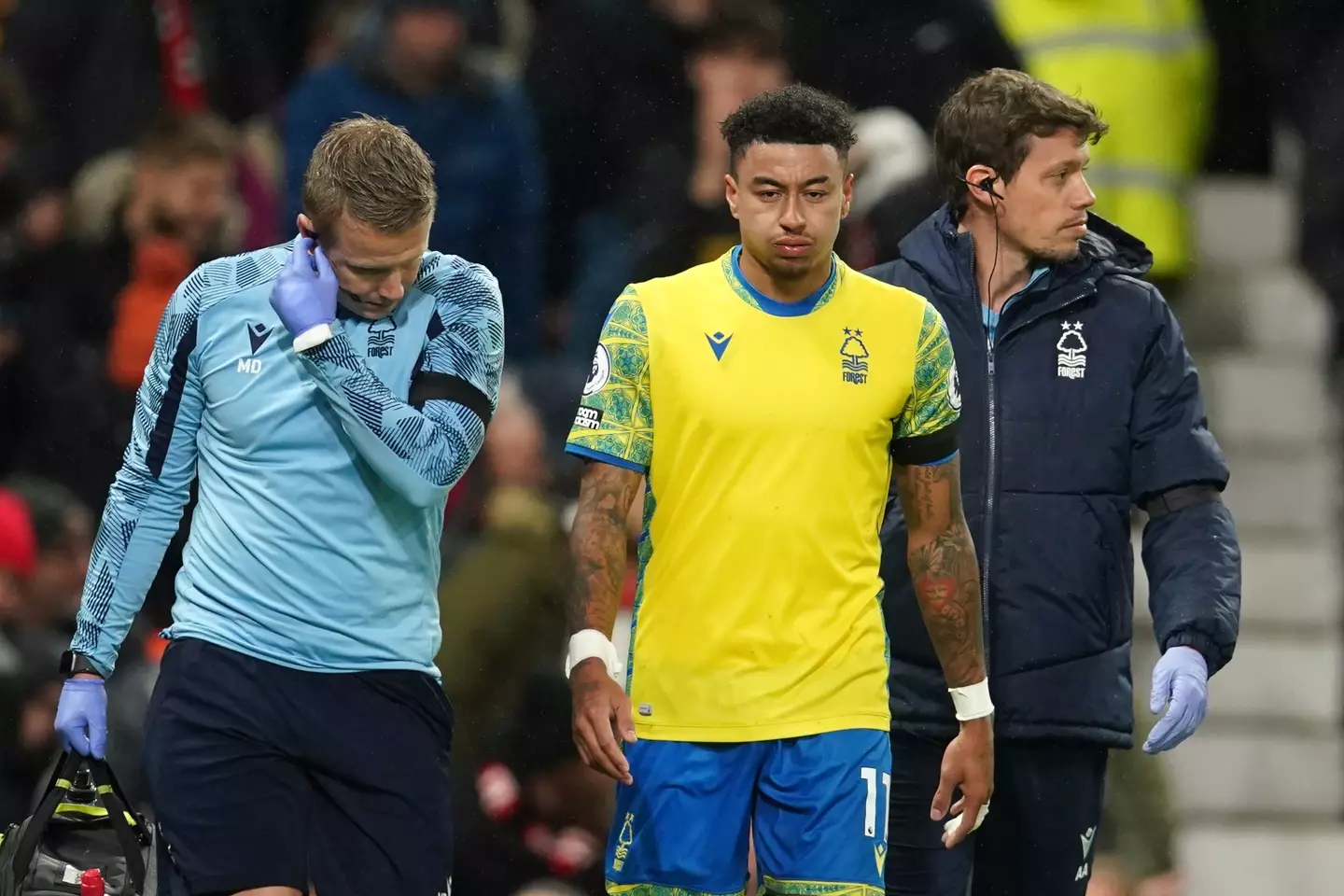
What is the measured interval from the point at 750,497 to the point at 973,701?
63 cm

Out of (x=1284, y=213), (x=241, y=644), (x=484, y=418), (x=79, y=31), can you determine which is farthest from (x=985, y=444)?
(x=79, y=31)

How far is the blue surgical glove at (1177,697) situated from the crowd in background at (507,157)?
2.50m

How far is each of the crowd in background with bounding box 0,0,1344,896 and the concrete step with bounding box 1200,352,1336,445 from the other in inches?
13.5

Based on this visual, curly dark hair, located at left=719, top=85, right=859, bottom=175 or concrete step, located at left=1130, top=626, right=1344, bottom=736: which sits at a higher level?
curly dark hair, located at left=719, top=85, right=859, bottom=175

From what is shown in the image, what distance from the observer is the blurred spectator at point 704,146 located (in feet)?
25.7

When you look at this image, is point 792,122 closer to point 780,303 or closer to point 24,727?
point 780,303

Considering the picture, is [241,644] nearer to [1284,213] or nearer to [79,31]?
[79,31]

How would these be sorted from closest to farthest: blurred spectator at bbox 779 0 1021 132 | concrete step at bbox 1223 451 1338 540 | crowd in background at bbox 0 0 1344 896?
crowd in background at bbox 0 0 1344 896
blurred spectator at bbox 779 0 1021 132
concrete step at bbox 1223 451 1338 540

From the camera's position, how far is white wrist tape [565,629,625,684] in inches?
183

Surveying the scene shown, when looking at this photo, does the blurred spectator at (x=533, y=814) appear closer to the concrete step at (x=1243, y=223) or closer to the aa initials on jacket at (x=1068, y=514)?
the aa initials on jacket at (x=1068, y=514)

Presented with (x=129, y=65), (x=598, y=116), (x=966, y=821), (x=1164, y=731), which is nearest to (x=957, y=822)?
(x=966, y=821)

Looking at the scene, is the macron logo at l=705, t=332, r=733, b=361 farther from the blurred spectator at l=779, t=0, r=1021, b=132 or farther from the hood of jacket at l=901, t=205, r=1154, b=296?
the blurred spectator at l=779, t=0, r=1021, b=132


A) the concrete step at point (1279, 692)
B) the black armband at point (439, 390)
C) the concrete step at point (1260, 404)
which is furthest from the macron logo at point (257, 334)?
the concrete step at point (1260, 404)

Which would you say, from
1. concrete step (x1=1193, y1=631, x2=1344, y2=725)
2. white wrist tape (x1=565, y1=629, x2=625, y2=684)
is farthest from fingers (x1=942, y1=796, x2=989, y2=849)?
concrete step (x1=1193, y1=631, x2=1344, y2=725)
